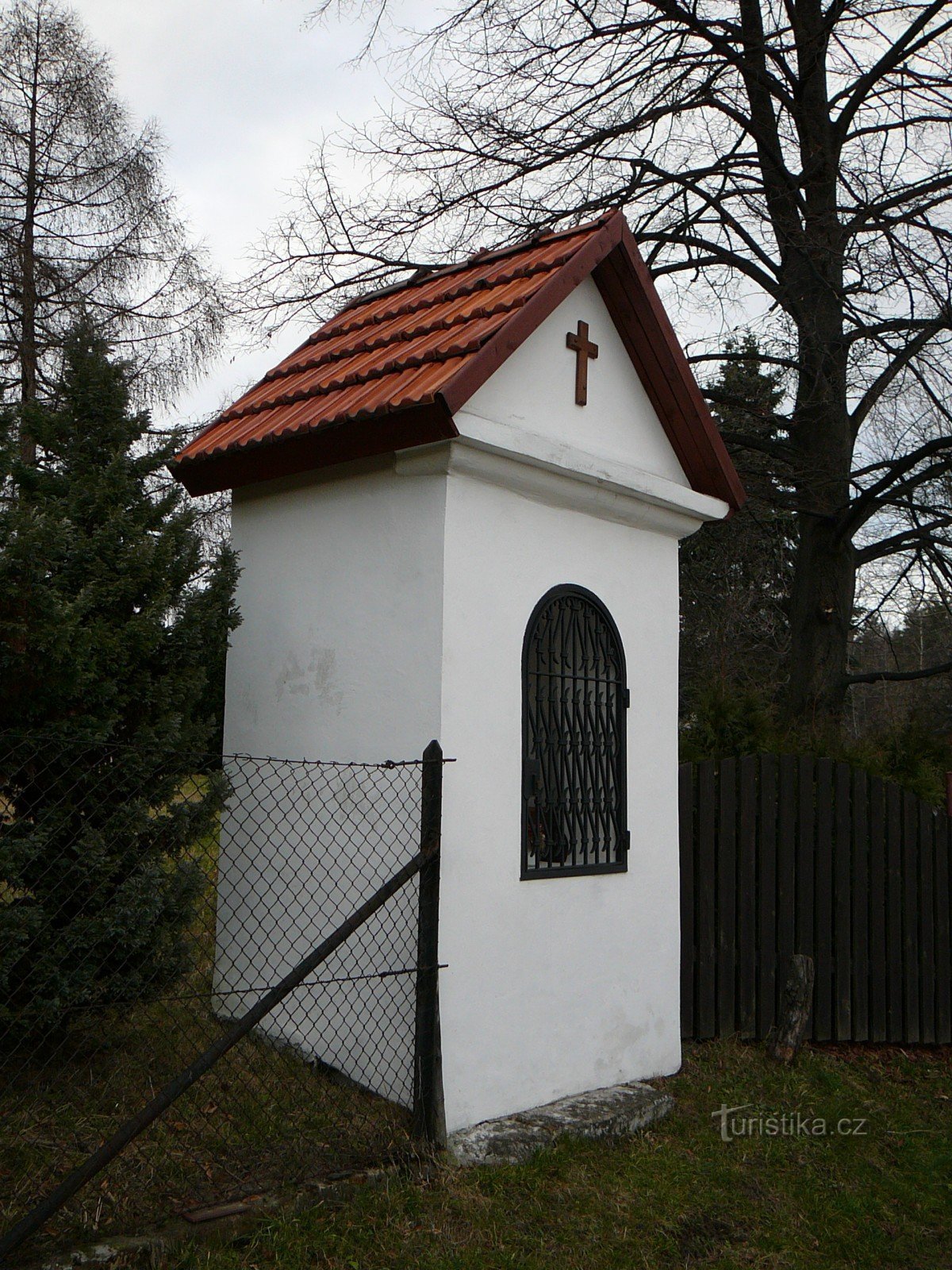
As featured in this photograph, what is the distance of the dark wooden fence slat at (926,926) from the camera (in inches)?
289

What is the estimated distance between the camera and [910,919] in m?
7.31

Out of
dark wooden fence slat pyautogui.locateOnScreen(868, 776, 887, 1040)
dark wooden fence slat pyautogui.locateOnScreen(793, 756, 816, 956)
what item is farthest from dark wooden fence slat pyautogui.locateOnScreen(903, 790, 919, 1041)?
dark wooden fence slat pyautogui.locateOnScreen(793, 756, 816, 956)

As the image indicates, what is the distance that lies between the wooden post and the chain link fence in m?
2.67

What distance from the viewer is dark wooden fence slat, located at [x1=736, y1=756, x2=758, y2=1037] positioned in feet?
21.2

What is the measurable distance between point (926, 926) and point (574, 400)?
443 cm

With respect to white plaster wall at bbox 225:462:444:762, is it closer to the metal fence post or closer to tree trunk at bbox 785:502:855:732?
the metal fence post

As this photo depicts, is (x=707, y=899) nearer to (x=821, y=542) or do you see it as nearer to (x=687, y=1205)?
(x=687, y=1205)

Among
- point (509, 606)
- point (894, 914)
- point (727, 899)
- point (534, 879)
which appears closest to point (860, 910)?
point (894, 914)

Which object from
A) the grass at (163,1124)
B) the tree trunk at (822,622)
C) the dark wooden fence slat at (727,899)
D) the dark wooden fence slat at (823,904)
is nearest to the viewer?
the grass at (163,1124)

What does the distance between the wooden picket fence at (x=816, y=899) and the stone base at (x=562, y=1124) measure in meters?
1.10

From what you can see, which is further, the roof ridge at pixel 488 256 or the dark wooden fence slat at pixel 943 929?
the dark wooden fence slat at pixel 943 929

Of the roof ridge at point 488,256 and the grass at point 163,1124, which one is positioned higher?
the roof ridge at point 488,256

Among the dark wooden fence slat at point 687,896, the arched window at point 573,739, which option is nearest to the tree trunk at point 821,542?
the dark wooden fence slat at point 687,896

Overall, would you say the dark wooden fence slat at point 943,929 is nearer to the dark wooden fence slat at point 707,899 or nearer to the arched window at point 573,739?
the dark wooden fence slat at point 707,899
